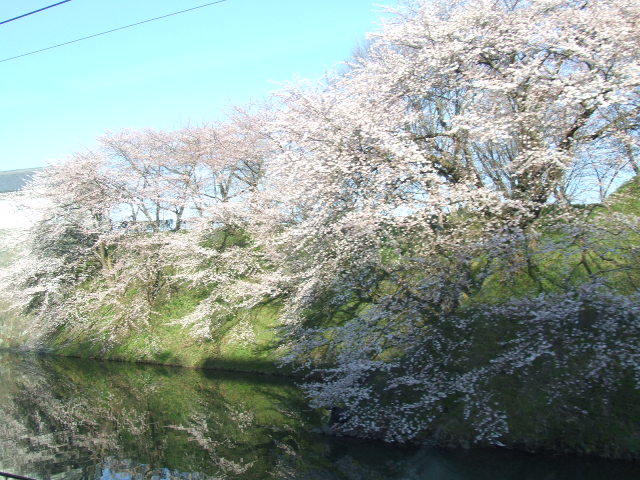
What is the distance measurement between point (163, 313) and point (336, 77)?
13.2 m

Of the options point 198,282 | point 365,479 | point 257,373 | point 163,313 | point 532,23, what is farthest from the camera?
point 163,313

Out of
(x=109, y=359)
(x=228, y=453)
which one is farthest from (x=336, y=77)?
(x=109, y=359)

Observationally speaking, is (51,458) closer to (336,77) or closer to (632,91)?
(336,77)

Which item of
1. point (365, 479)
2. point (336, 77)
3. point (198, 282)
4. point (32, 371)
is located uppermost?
point (336, 77)

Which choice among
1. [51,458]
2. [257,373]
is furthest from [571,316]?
[257,373]

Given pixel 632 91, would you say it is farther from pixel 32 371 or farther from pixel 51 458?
pixel 32 371

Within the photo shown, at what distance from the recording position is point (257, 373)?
18297 mm

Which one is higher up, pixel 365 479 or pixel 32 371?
pixel 365 479

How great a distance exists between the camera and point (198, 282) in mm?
20938

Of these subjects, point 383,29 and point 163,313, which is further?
point 163,313

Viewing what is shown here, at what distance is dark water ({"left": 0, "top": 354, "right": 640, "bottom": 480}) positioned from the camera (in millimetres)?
9023

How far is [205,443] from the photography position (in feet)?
36.1

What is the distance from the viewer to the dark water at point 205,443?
9023 millimetres

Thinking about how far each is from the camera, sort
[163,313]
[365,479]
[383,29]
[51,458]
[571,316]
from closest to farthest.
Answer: [365,479] < [571,316] < [51,458] < [383,29] < [163,313]
